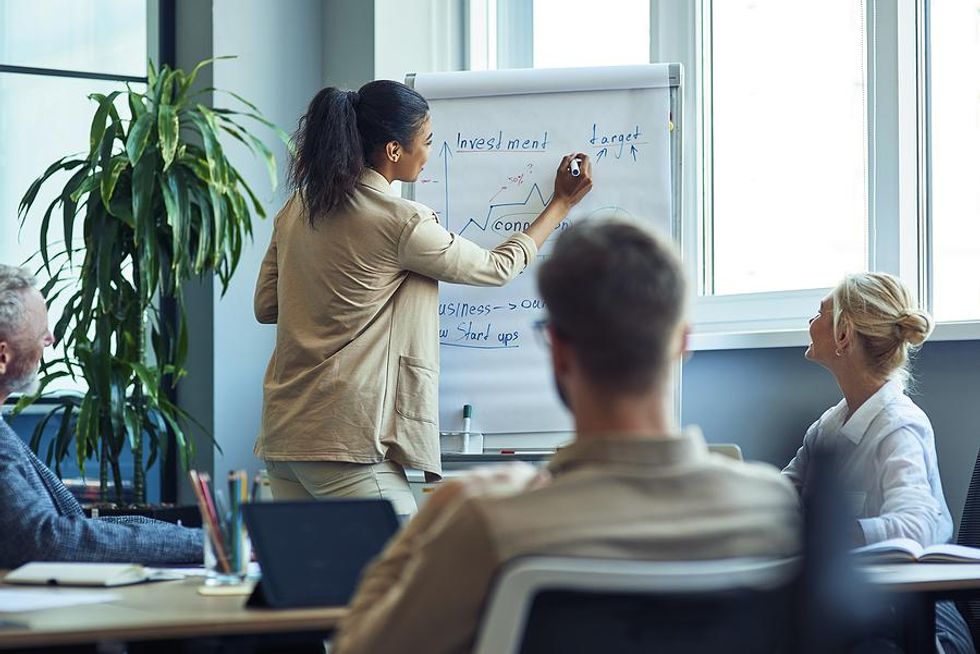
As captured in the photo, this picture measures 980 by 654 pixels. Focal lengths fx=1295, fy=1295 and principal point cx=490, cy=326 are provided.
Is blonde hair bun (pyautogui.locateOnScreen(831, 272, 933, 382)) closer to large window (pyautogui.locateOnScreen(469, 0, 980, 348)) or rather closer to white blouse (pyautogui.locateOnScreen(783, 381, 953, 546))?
white blouse (pyautogui.locateOnScreen(783, 381, 953, 546))

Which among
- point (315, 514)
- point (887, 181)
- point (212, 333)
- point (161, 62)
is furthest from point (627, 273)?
point (161, 62)

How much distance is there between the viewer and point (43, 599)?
1.72 meters

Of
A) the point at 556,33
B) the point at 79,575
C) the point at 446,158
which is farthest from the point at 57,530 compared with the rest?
the point at 556,33

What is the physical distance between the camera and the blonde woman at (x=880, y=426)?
248cm

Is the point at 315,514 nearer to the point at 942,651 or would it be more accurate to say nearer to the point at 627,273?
the point at 627,273

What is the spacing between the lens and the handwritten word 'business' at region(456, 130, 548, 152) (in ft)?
11.6

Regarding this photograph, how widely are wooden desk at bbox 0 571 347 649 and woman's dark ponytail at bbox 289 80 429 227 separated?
134 cm

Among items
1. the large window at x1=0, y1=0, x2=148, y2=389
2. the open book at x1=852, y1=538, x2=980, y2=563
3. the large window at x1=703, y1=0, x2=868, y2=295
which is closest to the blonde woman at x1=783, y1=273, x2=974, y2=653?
the open book at x1=852, y1=538, x2=980, y2=563

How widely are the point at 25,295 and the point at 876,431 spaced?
1734 millimetres

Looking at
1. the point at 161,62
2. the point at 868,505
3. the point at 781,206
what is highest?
the point at 161,62

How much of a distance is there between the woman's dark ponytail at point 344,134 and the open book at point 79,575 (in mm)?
1164

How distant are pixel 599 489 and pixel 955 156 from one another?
9.00ft

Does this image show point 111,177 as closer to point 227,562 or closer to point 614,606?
point 227,562

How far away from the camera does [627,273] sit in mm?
1176
